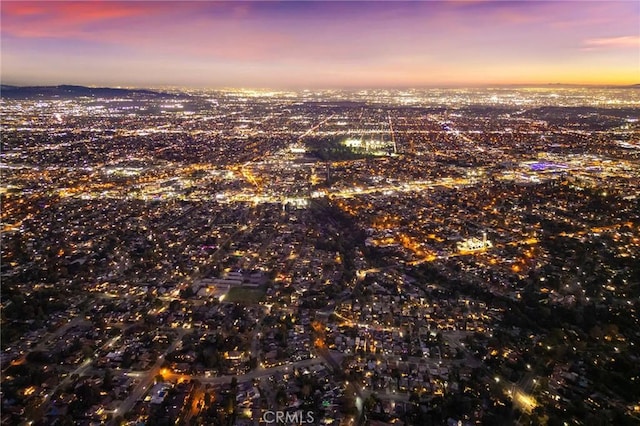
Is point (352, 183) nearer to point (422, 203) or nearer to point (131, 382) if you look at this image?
point (422, 203)

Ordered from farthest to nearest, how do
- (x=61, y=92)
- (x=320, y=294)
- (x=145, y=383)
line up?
(x=61, y=92), (x=320, y=294), (x=145, y=383)

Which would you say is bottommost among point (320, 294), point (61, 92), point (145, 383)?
point (145, 383)

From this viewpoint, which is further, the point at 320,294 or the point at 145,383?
the point at 320,294

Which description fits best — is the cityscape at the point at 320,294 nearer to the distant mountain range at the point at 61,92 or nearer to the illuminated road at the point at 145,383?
the illuminated road at the point at 145,383

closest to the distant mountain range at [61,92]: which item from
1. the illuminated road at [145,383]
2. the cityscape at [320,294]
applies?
the cityscape at [320,294]

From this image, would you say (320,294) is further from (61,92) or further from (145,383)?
(61,92)

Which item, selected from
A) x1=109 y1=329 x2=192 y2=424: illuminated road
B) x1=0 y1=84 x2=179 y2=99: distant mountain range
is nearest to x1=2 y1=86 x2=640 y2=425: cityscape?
x1=109 y1=329 x2=192 y2=424: illuminated road

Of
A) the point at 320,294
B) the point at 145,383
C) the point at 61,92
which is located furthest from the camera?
the point at 61,92

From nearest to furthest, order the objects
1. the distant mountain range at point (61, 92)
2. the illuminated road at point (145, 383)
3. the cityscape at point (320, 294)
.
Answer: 1. the illuminated road at point (145, 383)
2. the cityscape at point (320, 294)
3. the distant mountain range at point (61, 92)

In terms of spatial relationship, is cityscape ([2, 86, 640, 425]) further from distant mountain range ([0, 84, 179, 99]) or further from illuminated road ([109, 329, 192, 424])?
distant mountain range ([0, 84, 179, 99])

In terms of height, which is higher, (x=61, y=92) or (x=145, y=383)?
(x=61, y=92)

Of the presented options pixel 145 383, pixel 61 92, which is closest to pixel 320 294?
pixel 145 383

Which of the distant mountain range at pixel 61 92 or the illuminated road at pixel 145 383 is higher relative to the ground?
the distant mountain range at pixel 61 92
